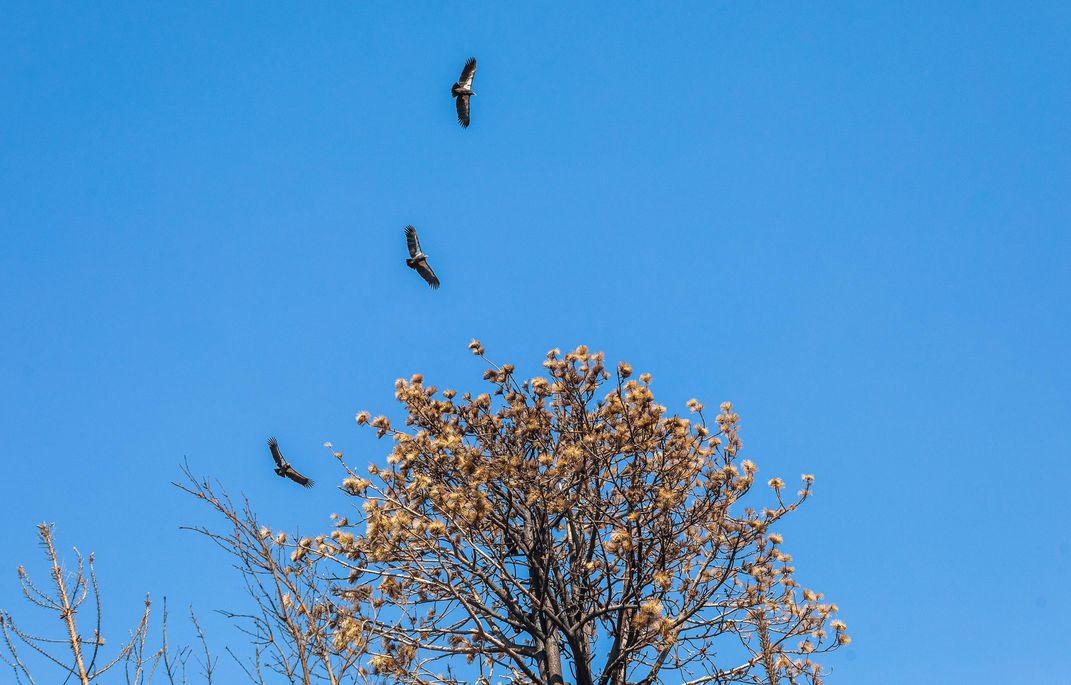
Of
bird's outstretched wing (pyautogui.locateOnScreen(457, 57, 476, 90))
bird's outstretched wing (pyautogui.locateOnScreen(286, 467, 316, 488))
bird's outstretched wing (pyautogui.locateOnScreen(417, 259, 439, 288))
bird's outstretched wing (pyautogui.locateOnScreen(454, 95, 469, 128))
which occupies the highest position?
bird's outstretched wing (pyautogui.locateOnScreen(457, 57, 476, 90))

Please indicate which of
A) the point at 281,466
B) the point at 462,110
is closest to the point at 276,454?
the point at 281,466

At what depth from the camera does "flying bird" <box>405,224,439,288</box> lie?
1255 centimetres

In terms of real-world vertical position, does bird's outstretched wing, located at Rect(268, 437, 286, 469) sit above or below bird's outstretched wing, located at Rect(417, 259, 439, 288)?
below

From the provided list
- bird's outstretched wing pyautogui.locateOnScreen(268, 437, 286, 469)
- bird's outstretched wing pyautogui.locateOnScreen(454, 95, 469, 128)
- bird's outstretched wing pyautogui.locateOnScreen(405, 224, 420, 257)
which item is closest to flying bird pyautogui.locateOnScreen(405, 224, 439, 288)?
bird's outstretched wing pyautogui.locateOnScreen(405, 224, 420, 257)

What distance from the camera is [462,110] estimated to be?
12.6m

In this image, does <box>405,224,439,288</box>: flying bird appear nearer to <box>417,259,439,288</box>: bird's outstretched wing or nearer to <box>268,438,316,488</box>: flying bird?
<box>417,259,439,288</box>: bird's outstretched wing

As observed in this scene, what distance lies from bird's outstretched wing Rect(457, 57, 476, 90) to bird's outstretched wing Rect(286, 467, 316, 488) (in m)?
5.62

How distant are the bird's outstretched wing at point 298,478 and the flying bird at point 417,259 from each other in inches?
121

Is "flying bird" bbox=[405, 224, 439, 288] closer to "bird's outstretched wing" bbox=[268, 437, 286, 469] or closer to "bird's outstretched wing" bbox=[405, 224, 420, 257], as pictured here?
"bird's outstretched wing" bbox=[405, 224, 420, 257]

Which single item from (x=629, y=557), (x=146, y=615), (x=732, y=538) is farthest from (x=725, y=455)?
(x=146, y=615)

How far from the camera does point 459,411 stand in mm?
10977

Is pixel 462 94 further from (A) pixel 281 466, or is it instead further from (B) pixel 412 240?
(A) pixel 281 466

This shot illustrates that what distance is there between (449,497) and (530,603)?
1.51m

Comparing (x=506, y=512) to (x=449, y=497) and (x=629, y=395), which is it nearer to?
(x=449, y=497)
